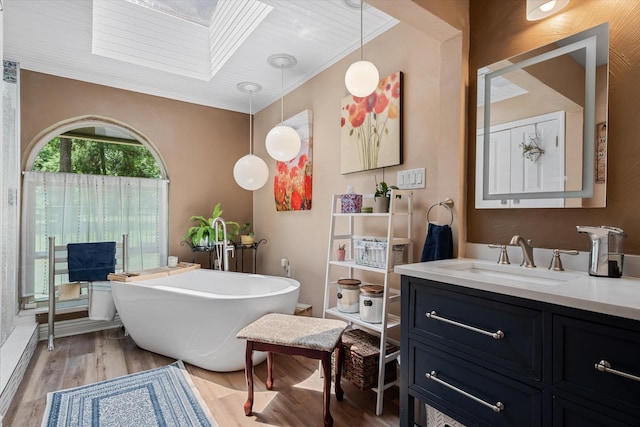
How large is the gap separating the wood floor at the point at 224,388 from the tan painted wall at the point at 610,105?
1.18 m

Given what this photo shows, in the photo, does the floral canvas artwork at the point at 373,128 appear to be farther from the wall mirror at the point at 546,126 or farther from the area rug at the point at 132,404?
the area rug at the point at 132,404

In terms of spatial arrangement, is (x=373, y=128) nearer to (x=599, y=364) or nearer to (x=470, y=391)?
(x=470, y=391)

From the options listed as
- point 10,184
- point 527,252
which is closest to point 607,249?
point 527,252

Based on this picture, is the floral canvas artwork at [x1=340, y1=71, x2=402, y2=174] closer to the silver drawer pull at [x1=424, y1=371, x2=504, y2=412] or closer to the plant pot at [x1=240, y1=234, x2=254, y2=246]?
the silver drawer pull at [x1=424, y1=371, x2=504, y2=412]

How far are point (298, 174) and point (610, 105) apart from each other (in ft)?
7.69

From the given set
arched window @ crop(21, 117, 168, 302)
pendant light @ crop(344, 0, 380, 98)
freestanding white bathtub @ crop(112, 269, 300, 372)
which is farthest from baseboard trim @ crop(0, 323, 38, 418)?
pendant light @ crop(344, 0, 380, 98)

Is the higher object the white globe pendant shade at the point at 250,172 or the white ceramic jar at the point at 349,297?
the white globe pendant shade at the point at 250,172

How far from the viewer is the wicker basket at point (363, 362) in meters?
1.90

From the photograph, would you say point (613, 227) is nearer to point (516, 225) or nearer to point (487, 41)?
point (516, 225)

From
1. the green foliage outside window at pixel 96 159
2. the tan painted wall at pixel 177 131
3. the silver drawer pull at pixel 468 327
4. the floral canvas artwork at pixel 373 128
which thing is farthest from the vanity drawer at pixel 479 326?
the green foliage outside window at pixel 96 159

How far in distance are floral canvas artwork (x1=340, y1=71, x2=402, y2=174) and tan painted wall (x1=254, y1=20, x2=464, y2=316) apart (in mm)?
61

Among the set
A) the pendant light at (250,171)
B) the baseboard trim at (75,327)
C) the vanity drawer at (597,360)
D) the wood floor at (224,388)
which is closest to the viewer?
the vanity drawer at (597,360)

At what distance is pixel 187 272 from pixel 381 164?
7.26 feet

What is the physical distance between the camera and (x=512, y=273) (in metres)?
1.46
